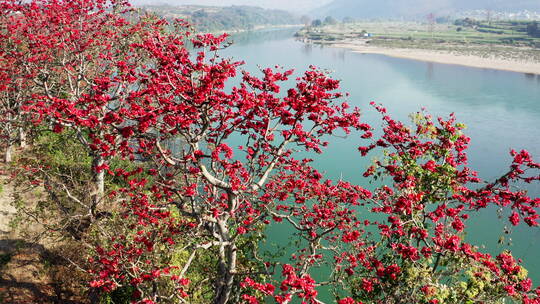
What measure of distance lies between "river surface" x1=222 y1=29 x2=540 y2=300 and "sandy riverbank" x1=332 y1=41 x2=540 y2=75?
13.5 feet

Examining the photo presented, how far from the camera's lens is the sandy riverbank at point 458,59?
66.8 meters

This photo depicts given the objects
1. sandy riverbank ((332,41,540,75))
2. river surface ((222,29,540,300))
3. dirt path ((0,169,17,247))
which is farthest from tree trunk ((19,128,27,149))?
sandy riverbank ((332,41,540,75))

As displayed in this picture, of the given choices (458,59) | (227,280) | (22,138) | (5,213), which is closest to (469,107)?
(227,280)

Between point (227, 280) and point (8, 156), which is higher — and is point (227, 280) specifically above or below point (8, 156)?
below

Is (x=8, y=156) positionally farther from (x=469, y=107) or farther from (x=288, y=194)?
(x=469, y=107)

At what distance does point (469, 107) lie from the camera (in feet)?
139

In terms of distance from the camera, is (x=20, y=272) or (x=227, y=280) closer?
(x=227, y=280)

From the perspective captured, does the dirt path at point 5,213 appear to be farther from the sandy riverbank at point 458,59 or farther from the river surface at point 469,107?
the sandy riverbank at point 458,59

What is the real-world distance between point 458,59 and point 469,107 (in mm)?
43778

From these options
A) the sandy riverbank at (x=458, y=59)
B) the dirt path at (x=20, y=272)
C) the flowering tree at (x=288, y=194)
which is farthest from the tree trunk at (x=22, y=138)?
the sandy riverbank at (x=458, y=59)

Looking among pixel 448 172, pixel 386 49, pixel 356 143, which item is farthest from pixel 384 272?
pixel 386 49

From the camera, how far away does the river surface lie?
18891 mm

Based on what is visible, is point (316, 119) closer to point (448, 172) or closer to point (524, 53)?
point (448, 172)

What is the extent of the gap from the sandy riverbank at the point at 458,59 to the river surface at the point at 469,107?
13.5 ft
